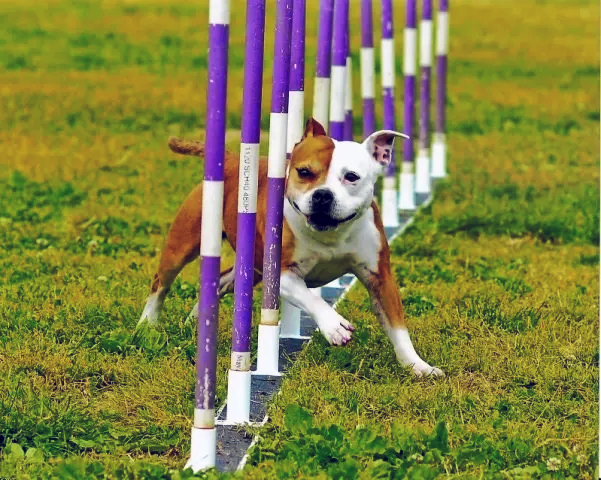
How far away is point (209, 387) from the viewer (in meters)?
4.32

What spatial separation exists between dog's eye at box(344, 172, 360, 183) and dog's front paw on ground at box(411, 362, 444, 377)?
0.79 m

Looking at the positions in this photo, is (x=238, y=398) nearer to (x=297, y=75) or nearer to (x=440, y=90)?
(x=297, y=75)

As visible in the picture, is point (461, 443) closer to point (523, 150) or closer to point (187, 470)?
point (187, 470)

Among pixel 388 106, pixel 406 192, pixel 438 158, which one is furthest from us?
pixel 438 158

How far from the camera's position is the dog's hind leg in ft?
20.0

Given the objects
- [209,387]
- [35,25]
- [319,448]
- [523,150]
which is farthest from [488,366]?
[35,25]

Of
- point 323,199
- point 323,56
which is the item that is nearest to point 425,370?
point 323,199

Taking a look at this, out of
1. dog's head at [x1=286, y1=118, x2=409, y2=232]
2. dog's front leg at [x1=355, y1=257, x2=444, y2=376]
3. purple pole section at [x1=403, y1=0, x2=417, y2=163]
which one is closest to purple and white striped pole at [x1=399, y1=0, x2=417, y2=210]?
purple pole section at [x1=403, y1=0, x2=417, y2=163]

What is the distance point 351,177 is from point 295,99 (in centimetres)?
73

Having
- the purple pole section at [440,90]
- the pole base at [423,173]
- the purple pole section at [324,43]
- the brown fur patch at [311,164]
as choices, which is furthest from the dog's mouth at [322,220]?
the purple pole section at [440,90]

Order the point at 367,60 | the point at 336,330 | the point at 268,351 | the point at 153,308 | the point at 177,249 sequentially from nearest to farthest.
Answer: the point at 336,330 → the point at 268,351 → the point at 177,249 → the point at 153,308 → the point at 367,60

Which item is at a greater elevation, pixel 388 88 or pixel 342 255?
pixel 388 88

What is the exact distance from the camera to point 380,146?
5648 millimetres

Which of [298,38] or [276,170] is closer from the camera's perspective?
[276,170]
